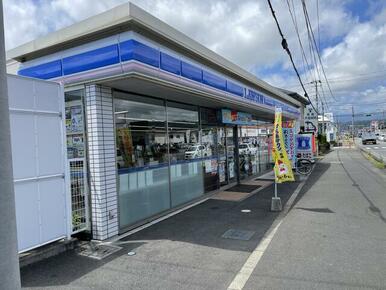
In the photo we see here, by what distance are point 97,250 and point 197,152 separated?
506 cm

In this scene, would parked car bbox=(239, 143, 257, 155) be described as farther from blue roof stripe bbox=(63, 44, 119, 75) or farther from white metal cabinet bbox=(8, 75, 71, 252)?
white metal cabinet bbox=(8, 75, 71, 252)

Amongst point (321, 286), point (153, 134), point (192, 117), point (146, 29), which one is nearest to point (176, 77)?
point (146, 29)

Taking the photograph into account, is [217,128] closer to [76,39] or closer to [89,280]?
[76,39]

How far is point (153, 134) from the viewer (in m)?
7.61

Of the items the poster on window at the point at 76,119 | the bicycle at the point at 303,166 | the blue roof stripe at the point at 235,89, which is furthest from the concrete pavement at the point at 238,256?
the bicycle at the point at 303,166

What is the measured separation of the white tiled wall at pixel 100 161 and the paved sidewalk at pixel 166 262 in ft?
1.73

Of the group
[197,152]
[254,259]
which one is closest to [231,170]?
[197,152]

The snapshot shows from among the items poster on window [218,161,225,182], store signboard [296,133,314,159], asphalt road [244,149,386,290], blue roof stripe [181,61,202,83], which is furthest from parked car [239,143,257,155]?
blue roof stripe [181,61,202,83]

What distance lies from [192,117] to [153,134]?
2260 mm

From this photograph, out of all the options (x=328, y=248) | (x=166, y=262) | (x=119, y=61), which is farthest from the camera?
(x=119, y=61)

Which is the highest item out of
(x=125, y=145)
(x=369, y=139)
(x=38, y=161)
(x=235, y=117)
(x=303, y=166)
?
(x=235, y=117)

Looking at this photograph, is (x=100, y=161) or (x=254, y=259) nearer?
(x=254, y=259)

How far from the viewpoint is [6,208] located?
1.74m

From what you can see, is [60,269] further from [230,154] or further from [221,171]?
[230,154]
